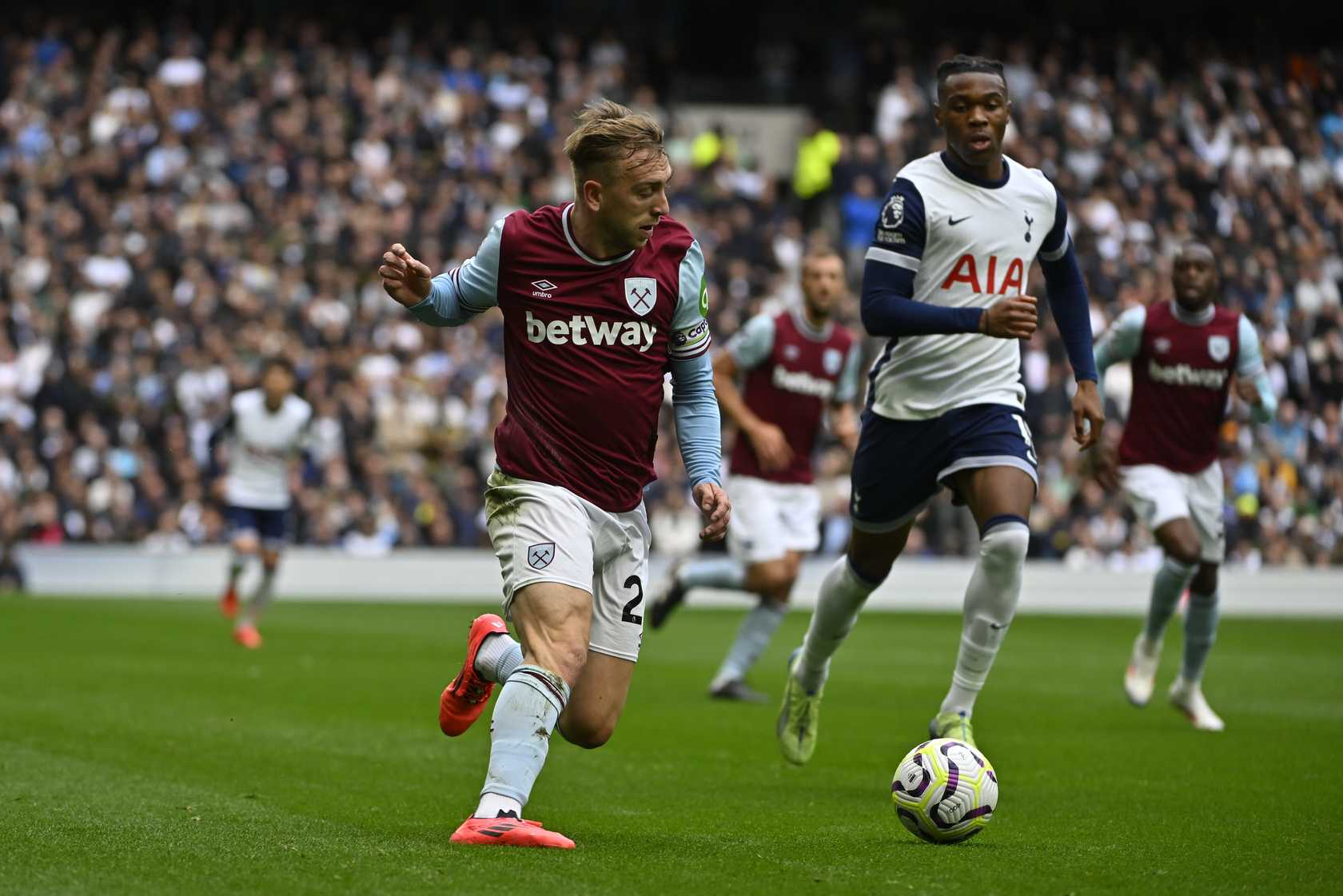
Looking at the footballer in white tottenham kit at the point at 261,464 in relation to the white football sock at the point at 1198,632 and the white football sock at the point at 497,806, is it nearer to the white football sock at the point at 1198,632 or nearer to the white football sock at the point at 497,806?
the white football sock at the point at 1198,632

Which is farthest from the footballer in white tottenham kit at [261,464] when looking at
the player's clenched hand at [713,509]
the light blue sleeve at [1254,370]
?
the player's clenched hand at [713,509]

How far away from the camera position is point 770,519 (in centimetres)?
1283

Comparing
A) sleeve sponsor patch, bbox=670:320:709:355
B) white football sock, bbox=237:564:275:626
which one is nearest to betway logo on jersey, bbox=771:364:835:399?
white football sock, bbox=237:564:275:626

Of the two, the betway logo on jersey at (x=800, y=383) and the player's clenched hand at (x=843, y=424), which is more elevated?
the betway logo on jersey at (x=800, y=383)

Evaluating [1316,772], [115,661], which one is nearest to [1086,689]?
[1316,772]

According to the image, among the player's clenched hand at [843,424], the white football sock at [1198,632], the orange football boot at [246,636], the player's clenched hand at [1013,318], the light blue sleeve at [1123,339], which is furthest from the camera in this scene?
the orange football boot at [246,636]

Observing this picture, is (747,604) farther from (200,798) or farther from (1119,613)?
(200,798)

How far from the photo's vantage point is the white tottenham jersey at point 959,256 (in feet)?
25.1

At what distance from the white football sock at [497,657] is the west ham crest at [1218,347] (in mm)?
6294

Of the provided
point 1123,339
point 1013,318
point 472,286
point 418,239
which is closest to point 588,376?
point 472,286

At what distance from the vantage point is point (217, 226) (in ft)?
90.6

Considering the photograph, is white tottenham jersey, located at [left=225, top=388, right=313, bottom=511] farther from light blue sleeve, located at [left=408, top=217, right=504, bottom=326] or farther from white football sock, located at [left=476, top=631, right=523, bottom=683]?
light blue sleeve, located at [left=408, top=217, right=504, bottom=326]

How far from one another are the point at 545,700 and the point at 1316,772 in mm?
4471

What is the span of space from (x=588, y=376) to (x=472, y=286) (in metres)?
0.49
